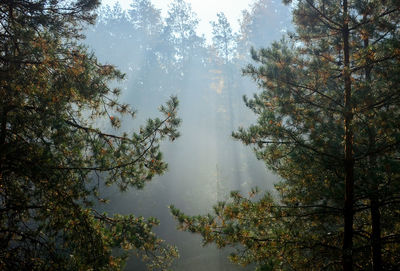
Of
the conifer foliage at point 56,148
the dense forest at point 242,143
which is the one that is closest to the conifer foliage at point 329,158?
the dense forest at point 242,143

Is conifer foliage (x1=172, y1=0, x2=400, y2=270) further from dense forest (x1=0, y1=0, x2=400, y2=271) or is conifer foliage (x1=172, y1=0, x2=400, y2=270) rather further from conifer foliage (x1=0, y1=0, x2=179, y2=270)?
conifer foliage (x1=0, y1=0, x2=179, y2=270)

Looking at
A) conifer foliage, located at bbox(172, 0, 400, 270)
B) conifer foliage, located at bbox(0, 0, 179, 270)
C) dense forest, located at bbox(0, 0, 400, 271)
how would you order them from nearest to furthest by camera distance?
conifer foliage, located at bbox(0, 0, 179, 270)
dense forest, located at bbox(0, 0, 400, 271)
conifer foliage, located at bbox(172, 0, 400, 270)

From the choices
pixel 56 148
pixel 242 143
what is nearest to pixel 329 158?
pixel 242 143

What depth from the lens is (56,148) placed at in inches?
185

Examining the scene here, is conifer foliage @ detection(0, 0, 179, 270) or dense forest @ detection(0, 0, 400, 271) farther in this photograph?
dense forest @ detection(0, 0, 400, 271)

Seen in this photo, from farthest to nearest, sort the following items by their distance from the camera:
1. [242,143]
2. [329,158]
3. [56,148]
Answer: [242,143] < [329,158] < [56,148]

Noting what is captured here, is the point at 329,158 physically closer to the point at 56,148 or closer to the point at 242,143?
the point at 242,143

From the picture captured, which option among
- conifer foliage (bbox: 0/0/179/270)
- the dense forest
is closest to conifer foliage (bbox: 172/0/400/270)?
the dense forest

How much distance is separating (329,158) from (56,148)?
4.56m

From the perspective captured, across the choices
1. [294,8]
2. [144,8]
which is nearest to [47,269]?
[294,8]

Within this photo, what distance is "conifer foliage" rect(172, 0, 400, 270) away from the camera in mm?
4898

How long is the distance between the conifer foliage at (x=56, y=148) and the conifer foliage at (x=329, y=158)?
135cm

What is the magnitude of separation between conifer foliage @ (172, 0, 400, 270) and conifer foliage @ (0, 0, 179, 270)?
4.43 feet

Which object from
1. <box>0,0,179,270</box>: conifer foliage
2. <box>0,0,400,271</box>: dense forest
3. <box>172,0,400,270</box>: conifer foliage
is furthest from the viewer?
<box>172,0,400,270</box>: conifer foliage
